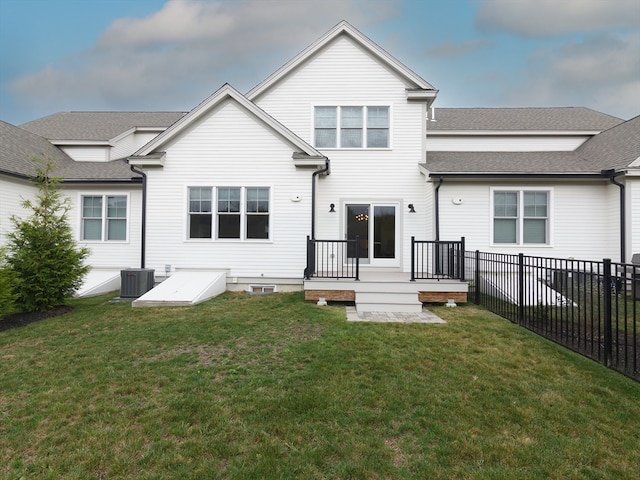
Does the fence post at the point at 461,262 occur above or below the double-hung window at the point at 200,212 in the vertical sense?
below

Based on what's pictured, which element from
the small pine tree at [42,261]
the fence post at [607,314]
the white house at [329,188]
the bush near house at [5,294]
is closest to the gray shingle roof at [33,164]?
the white house at [329,188]

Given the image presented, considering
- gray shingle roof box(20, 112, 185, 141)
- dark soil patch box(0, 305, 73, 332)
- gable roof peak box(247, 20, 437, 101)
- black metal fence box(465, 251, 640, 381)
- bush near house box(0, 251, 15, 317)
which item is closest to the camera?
black metal fence box(465, 251, 640, 381)

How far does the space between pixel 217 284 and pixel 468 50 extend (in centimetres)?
2741

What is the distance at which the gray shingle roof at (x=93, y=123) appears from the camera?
15.3 metres

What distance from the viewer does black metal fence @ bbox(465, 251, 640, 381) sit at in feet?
15.0

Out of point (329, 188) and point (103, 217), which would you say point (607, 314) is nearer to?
point (329, 188)

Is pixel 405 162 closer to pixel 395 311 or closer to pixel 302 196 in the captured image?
pixel 302 196

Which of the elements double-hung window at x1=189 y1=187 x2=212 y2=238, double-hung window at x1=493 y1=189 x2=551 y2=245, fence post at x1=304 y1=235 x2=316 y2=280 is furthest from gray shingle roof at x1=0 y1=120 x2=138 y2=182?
double-hung window at x1=493 y1=189 x2=551 y2=245

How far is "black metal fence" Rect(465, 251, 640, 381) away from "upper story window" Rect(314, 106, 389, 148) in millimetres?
5088

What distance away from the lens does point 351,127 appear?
11.9 m

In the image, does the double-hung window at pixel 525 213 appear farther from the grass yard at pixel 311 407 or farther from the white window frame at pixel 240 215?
the white window frame at pixel 240 215

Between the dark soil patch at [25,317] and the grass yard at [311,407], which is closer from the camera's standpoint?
the grass yard at [311,407]

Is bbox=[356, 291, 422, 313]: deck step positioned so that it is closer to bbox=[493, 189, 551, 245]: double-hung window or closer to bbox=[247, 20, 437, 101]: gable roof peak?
bbox=[493, 189, 551, 245]: double-hung window

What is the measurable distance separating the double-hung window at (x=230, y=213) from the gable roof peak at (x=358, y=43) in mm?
3671
